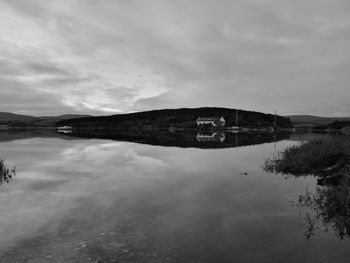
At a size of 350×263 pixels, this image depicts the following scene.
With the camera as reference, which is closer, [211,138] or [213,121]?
[211,138]

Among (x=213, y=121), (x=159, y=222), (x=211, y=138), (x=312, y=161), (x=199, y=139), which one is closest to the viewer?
(x=159, y=222)

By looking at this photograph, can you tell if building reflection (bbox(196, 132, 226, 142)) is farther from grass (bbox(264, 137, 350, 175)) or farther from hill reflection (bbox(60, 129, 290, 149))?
grass (bbox(264, 137, 350, 175))

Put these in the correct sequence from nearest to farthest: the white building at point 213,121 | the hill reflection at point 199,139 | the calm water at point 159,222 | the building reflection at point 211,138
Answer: the calm water at point 159,222 → the hill reflection at point 199,139 → the building reflection at point 211,138 → the white building at point 213,121

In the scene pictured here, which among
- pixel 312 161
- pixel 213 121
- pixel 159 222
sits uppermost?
pixel 213 121

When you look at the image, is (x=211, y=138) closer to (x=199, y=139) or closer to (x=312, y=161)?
(x=199, y=139)

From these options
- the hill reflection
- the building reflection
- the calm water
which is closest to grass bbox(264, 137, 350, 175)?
the calm water

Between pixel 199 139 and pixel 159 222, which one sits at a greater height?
pixel 159 222

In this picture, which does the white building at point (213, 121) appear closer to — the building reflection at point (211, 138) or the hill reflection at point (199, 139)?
the hill reflection at point (199, 139)

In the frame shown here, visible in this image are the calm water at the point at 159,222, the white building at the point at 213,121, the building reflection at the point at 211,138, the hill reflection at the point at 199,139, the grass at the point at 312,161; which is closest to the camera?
the calm water at the point at 159,222

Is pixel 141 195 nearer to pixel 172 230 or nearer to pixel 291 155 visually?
pixel 172 230

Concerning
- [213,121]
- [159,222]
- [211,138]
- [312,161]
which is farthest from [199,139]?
[213,121]

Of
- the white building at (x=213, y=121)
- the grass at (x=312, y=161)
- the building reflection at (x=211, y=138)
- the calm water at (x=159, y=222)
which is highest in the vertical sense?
the white building at (x=213, y=121)

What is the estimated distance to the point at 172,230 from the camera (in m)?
9.93

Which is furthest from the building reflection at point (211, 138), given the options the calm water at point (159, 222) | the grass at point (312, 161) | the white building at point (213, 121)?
the white building at point (213, 121)
